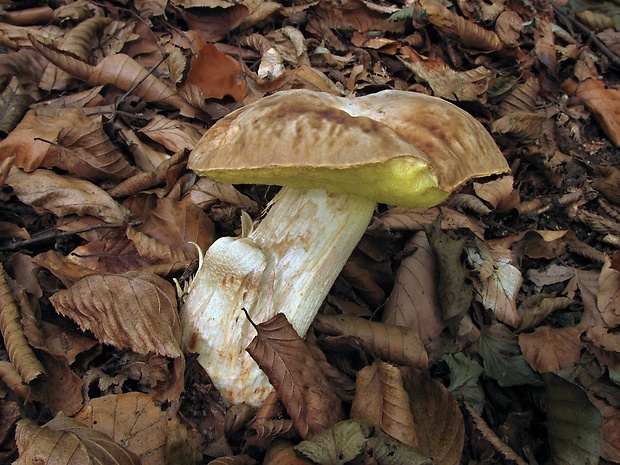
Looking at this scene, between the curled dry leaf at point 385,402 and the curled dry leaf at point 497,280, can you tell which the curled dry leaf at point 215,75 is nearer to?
the curled dry leaf at point 497,280

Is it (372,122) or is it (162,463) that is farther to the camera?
(162,463)

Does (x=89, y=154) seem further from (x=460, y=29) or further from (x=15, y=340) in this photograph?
(x=460, y=29)

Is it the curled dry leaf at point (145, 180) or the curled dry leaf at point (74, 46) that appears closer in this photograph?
the curled dry leaf at point (145, 180)

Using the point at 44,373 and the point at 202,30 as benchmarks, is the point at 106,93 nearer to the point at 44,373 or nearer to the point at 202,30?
the point at 202,30

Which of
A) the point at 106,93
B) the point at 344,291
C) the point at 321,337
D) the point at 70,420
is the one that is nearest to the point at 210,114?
the point at 106,93

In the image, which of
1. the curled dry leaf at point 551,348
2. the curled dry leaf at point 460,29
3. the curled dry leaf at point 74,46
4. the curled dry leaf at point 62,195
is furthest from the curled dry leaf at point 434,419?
the curled dry leaf at point 460,29

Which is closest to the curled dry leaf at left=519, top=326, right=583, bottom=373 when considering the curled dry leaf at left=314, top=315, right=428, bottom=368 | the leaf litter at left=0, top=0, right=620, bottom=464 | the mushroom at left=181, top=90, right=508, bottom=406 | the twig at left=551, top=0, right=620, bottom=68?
the leaf litter at left=0, top=0, right=620, bottom=464
